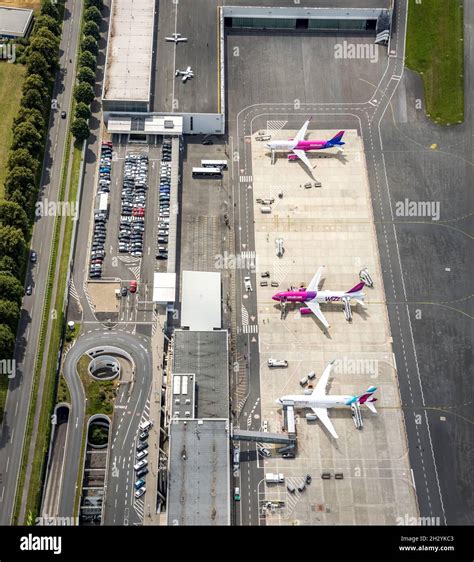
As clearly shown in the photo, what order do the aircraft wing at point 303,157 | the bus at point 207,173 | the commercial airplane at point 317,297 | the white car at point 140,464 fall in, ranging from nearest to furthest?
the white car at point 140,464
the commercial airplane at point 317,297
the bus at point 207,173
the aircraft wing at point 303,157

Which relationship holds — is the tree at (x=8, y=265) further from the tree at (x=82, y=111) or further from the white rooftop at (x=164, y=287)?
the tree at (x=82, y=111)

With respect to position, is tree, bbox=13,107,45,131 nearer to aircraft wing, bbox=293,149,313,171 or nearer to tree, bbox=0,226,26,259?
tree, bbox=0,226,26,259

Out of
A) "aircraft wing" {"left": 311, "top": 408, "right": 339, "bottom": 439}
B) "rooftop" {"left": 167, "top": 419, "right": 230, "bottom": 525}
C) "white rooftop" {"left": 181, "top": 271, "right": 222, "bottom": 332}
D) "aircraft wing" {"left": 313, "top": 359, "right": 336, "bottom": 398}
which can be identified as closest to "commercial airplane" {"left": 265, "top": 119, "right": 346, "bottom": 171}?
"white rooftop" {"left": 181, "top": 271, "right": 222, "bottom": 332}

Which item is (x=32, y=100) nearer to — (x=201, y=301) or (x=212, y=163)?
(x=212, y=163)

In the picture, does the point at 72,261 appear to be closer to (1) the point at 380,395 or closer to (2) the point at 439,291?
(1) the point at 380,395

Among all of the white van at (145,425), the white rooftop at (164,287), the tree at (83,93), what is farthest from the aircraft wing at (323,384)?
the tree at (83,93)

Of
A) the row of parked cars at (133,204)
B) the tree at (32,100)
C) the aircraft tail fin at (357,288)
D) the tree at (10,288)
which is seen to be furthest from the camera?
the tree at (32,100)

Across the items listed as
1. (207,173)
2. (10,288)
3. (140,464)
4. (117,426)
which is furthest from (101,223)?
(140,464)
